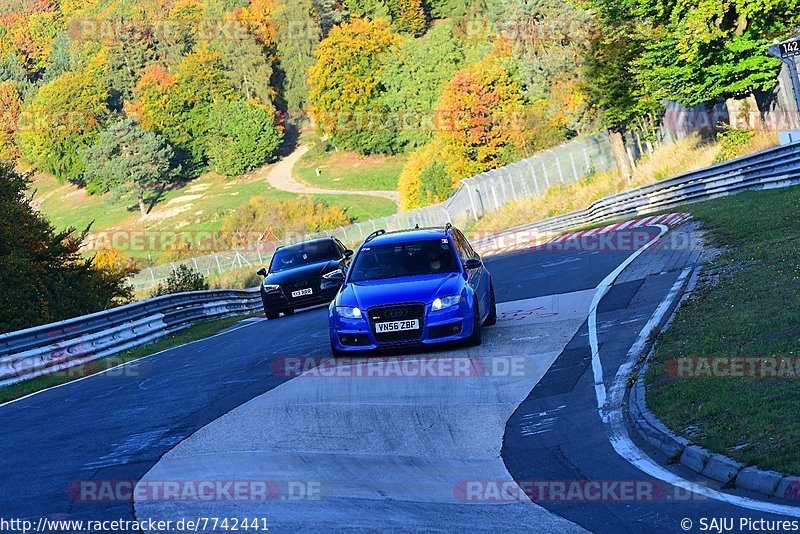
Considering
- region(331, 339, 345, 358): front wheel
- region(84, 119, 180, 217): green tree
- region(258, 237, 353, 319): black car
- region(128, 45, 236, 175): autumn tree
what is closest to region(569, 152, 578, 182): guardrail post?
region(258, 237, 353, 319): black car

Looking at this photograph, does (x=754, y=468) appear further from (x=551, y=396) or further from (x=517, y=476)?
(x=551, y=396)

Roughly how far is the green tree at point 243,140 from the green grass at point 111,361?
101406mm

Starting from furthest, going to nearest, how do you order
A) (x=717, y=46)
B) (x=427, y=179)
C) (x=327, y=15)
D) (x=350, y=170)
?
(x=327, y=15) < (x=350, y=170) < (x=427, y=179) < (x=717, y=46)

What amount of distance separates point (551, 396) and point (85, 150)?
5035 inches

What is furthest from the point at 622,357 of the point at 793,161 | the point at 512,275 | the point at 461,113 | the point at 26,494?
the point at 461,113

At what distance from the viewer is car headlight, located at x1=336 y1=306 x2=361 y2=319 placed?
46.1 feet

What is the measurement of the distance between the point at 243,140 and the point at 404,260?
116 metres

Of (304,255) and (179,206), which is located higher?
(304,255)

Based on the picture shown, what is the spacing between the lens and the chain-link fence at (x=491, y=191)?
5931 centimetres

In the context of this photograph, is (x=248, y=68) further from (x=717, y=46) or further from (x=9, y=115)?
(x=717, y=46)

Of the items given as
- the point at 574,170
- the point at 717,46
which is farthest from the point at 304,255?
the point at 574,170

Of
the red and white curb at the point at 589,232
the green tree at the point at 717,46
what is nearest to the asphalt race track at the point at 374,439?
the red and white curb at the point at 589,232

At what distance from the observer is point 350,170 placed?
11981 centimetres

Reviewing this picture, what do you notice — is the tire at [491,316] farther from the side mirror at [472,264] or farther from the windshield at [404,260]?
the windshield at [404,260]
